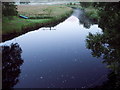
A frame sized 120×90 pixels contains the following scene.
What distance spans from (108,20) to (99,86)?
8.22 m

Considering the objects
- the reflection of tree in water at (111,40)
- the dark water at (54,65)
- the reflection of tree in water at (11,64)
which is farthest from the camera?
the reflection of tree in water at (11,64)

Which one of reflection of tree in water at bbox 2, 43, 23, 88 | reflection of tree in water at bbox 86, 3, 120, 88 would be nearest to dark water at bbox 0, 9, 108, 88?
reflection of tree in water at bbox 2, 43, 23, 88

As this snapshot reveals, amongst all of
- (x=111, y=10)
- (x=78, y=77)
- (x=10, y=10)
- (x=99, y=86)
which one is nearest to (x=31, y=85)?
Answer: (x=78, y=77)

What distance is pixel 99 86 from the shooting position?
1864 centimetres

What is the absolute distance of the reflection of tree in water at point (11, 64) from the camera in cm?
1983

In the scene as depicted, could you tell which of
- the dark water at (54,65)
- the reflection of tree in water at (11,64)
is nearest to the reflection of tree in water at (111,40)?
the dark water at (54,65)

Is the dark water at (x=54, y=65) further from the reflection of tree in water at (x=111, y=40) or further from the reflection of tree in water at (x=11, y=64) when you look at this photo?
the reflection of tree in water at (x=111, y=40)

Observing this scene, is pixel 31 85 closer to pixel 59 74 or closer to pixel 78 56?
pixel 59 74

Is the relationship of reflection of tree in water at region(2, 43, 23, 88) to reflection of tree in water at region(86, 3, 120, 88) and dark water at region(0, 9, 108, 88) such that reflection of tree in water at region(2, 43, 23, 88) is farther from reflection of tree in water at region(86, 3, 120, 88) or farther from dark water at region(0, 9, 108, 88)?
reflection of tree in water at region(86, 3, 120, 88)

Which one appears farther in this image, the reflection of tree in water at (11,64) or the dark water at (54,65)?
the reflection of tree in water at (11,64)

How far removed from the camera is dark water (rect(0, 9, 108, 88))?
63.9 feet

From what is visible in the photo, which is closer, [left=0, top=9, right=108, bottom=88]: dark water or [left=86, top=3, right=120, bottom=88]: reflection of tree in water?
[left=86, top=3, right=120, bottom=88]: reflection of tree in water

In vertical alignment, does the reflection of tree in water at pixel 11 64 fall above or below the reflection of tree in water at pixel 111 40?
below

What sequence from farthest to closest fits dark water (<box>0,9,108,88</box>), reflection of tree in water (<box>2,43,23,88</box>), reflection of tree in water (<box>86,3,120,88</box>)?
1. reflection of tree in water (<box>2,43,23,88</box>)
2. dark water (<box>0,9,108,88</box>)
3. reflection of tree in water (<box>86,3,120,88</box>)
